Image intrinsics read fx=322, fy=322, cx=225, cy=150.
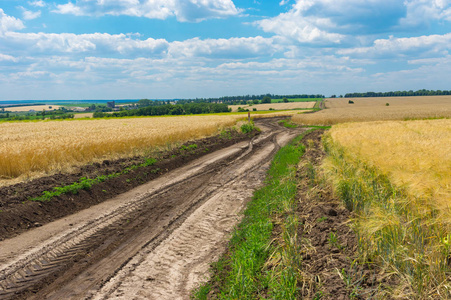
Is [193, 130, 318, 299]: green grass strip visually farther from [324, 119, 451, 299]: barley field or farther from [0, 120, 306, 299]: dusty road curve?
[324, 119, 451, 299]: barley field

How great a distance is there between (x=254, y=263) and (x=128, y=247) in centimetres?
301

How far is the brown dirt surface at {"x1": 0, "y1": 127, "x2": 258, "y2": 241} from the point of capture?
356 inches

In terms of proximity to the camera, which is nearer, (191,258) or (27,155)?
(191,258)

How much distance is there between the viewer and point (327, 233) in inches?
235

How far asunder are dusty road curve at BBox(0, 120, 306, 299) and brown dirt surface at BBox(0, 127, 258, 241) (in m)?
0.63

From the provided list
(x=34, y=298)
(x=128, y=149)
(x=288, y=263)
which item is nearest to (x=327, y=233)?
(x=288, y=263)

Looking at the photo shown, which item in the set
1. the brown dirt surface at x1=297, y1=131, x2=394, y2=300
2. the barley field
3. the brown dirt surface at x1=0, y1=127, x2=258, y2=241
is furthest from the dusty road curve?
the barley field

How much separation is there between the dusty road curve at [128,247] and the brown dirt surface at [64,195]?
0.63m

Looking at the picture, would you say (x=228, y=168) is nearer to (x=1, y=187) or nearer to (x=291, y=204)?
(x=291, y=204)

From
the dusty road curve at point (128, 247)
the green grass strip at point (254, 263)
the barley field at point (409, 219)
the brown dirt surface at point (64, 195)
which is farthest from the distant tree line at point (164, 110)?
the barley field at point (409, 219)

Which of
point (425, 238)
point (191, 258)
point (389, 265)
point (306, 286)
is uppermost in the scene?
point (425, 238)

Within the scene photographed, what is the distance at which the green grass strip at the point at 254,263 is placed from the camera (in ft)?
15.9

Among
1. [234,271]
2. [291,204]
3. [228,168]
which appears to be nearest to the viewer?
[234,271]

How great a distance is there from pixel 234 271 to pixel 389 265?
2514mm
